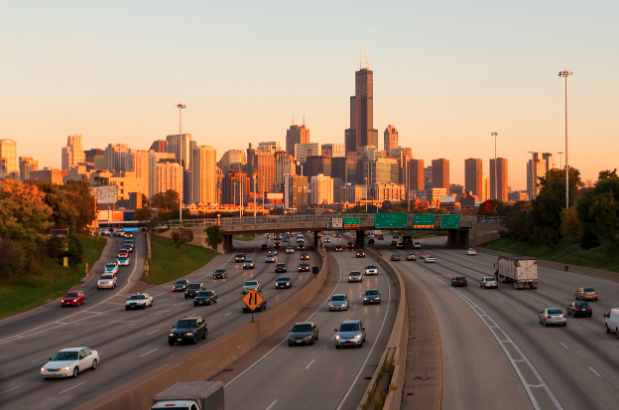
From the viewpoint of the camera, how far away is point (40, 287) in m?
60.0

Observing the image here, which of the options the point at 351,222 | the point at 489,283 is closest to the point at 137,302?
the point at 489,283

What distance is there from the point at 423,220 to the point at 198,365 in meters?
92.4

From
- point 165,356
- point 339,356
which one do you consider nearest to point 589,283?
point 339,356

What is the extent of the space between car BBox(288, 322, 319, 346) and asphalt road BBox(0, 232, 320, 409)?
503 centimetres

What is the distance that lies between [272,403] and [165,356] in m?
11.1

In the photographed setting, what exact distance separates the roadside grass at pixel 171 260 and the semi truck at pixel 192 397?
55.1 metres

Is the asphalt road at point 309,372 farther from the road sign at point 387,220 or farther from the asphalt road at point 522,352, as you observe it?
the road sign at point 387,220

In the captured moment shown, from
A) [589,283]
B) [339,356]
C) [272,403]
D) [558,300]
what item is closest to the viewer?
[272,403]

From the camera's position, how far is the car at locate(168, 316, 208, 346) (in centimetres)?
3369

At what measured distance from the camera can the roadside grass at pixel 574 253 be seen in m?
74.7

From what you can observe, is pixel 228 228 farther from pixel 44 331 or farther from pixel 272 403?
pixel 272 403

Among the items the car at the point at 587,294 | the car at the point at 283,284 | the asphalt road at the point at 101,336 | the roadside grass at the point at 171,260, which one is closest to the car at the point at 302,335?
the asphalt road at the point at 101,336

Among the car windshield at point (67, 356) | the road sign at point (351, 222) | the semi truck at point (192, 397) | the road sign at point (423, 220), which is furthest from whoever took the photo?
the road sign at point (423, 220)

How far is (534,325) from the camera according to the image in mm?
37781
